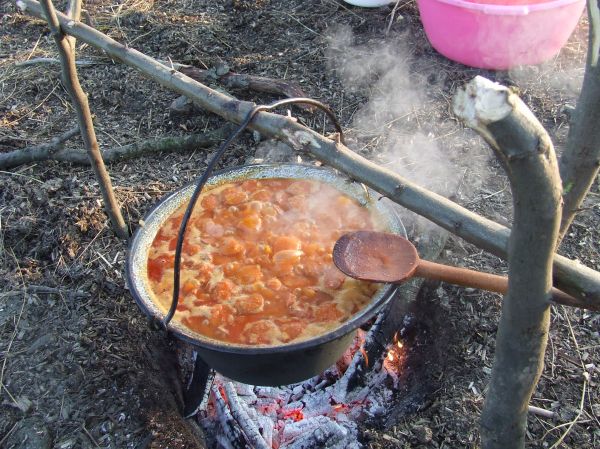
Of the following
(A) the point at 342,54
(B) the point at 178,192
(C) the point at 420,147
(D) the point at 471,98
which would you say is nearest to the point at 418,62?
(A) the point at 342,54

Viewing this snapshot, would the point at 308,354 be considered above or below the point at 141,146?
above

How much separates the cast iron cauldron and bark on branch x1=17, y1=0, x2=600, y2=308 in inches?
13.4

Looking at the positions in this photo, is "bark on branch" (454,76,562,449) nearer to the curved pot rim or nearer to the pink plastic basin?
the curved pot rim

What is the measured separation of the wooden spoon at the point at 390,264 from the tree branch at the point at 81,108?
5.35ft

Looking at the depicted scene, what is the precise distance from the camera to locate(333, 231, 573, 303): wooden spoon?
77.4 inches

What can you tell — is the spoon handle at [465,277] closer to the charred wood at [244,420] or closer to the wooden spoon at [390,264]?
the wooden spoon at [390,264]

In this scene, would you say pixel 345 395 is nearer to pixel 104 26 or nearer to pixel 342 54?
Result: pixel 342 54

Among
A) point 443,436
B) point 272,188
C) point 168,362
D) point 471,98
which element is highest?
point 471,98

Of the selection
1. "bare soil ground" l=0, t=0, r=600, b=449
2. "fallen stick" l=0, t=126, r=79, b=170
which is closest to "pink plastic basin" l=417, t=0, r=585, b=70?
"bare soil ground" l=0, t=0, r=600, b=449

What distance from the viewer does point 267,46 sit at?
5145 millimetres

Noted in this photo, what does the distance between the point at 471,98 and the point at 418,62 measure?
3727mm

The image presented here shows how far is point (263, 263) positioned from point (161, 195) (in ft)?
5.31

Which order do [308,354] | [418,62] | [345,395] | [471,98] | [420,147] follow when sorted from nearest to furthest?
1. [471,98]
2. [308,354]
3. [345,395]
4. [420,147]
5. [418,62]

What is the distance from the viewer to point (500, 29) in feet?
13.5
